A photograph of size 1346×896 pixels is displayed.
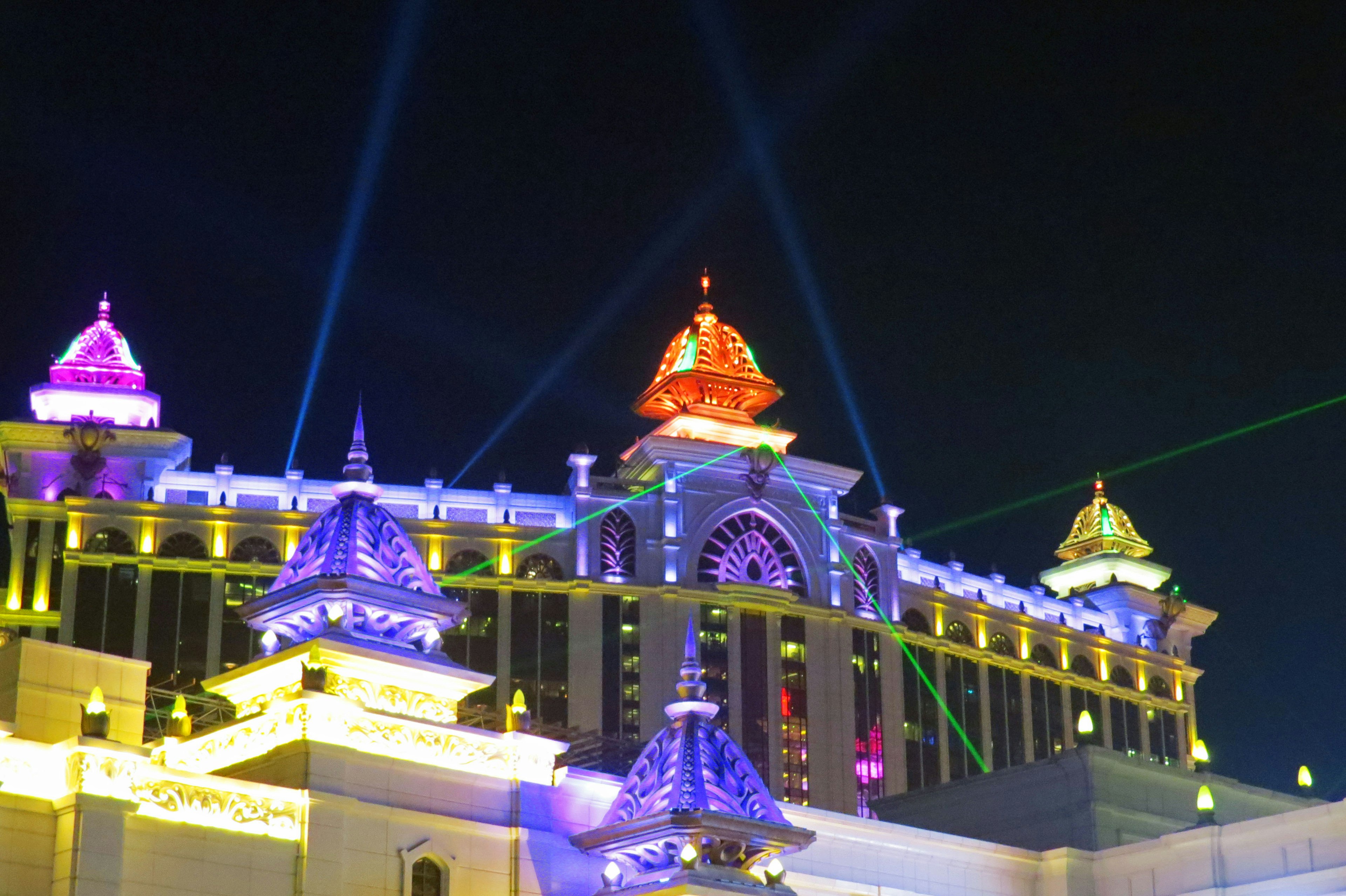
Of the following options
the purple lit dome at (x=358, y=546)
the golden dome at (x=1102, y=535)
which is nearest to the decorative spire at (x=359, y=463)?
the purple lit dome at (x=358, y=546)

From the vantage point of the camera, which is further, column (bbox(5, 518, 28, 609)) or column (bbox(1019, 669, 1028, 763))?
column (bbox(1019, 669, 1028, 763))

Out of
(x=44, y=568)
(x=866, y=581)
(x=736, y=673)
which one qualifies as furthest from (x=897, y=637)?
(x=44, y=568)

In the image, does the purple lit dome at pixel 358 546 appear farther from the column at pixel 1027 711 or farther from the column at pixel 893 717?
Result: the column at pixel 1027 711

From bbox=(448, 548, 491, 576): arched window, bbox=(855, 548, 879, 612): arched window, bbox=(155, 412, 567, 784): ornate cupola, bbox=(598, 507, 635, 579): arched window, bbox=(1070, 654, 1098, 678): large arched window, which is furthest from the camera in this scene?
bbox=(1070, 654, 1098, 678): large arched window

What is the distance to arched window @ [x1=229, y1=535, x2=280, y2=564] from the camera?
82.6 meters

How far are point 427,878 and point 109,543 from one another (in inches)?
2112

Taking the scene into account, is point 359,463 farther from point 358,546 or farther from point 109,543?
point 109,543

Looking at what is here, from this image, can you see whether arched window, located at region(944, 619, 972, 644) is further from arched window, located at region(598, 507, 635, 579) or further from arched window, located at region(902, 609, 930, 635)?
arched window, located at region(598, 507, 635, 579)

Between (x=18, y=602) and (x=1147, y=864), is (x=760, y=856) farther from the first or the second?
(x=18, y=602)

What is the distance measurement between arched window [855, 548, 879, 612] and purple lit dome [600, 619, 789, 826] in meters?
58.9

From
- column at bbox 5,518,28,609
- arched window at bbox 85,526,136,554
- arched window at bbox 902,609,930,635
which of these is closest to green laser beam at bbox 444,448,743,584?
arched window at bbox 902,609,930,635

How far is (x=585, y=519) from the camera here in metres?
86.2

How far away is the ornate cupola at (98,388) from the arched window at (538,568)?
16.9 metres

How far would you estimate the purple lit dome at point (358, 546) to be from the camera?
107ft
